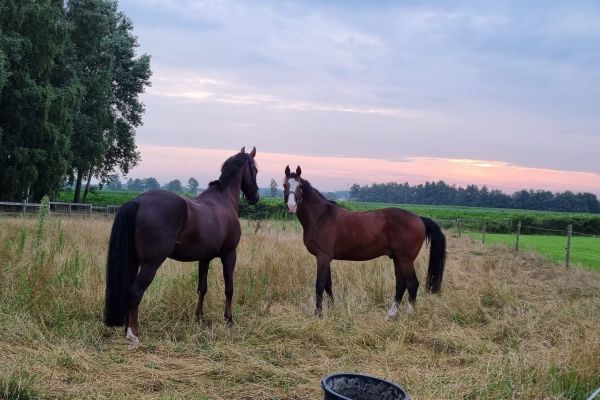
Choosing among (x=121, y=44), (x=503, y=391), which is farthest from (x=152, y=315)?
(x=121, y=44)

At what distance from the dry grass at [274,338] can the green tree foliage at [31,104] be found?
47.5 feet

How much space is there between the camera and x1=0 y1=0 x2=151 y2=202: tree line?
19.6m

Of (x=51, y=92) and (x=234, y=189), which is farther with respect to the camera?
(x=51, y=92)

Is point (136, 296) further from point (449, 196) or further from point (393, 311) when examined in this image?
point (449, 196)

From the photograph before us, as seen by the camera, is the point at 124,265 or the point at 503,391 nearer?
the point at 503,391

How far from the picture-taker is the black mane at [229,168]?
6214mm

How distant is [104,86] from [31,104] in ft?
21.0

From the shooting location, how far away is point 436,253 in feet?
23.3

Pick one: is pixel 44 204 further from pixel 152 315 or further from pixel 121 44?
pixel 121 44

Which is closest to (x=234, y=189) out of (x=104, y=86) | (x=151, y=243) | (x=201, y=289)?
(x=201, y=289)

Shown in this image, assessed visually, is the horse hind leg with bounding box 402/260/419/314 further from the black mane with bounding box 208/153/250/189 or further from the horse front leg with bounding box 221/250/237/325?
the black mane with bounding box 208/153/250/189

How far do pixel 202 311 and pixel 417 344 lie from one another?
2.48m

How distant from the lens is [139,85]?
101ft

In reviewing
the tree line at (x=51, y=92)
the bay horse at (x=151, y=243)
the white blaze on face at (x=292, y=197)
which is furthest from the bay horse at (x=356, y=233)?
the tree line at (x=51, y=92)
